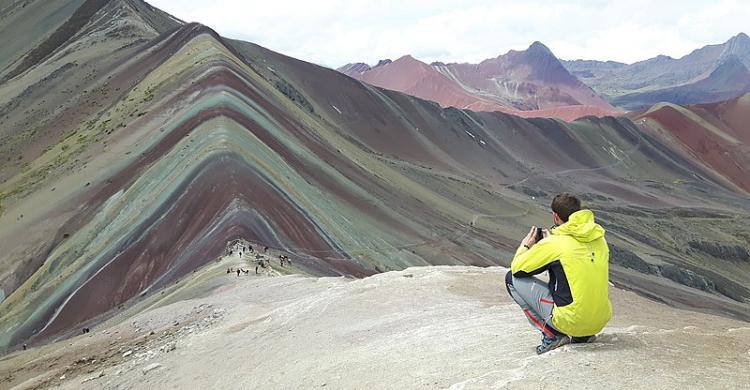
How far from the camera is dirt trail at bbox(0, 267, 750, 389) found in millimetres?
5262

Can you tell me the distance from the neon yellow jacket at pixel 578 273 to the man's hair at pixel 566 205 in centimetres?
13

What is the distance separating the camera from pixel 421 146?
71.6m

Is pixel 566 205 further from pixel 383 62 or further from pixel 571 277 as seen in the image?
pixel 383 62

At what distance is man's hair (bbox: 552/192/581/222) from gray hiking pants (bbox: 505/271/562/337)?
0.70 m

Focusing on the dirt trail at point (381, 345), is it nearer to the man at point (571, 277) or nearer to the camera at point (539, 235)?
the man at point (571, 277)

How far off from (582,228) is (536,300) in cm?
86

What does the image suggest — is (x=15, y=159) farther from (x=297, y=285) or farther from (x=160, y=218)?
(x=297, y=285)

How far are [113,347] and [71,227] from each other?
652 inches

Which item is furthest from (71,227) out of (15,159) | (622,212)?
(622,212)

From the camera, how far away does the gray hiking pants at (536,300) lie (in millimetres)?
5707

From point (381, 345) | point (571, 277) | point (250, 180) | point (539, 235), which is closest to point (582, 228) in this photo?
point (571, 277)

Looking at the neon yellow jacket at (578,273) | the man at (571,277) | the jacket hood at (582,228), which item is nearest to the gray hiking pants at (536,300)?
the man at (571,277)

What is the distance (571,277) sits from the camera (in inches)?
213

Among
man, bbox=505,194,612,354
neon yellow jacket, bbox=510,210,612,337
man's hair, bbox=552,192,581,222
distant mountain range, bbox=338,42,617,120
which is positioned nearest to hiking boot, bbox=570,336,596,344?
man, bbox=505,194,612,354
